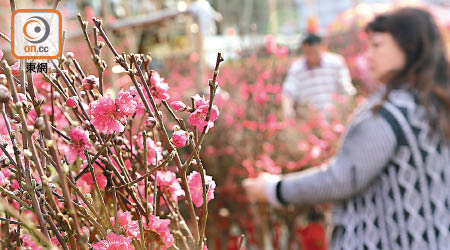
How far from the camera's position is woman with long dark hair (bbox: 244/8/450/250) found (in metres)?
1.44

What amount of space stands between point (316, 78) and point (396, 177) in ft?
9.84

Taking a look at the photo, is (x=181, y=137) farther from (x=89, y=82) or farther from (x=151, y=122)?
(x=89, y=82)

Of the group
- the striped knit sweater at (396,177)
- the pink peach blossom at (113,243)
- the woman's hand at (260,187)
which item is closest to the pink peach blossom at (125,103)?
the pink peach blossom at (113,243)

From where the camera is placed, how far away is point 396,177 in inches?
57.8

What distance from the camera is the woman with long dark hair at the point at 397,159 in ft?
4.74

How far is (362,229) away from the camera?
→ 1.53 m

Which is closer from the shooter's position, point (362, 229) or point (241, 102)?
point (362, 229)

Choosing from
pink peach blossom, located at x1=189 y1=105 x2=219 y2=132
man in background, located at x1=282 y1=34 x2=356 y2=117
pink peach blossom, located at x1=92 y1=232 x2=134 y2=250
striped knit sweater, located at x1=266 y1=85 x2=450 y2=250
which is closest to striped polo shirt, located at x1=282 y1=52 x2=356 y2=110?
man in background, located at x1=282 y1=34 x2=356 y2=117

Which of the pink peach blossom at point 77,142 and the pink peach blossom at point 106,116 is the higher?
the pink peach blossom at point 106,116

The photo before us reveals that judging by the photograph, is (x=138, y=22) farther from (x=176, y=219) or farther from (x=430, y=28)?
(x=176, y=219)

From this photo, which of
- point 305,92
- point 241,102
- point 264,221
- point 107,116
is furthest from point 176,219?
point 305,92

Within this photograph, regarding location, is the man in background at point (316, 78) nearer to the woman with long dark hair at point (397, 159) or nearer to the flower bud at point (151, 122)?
the woman with long dark hair at point (397, 159)

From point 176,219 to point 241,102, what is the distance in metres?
2.73

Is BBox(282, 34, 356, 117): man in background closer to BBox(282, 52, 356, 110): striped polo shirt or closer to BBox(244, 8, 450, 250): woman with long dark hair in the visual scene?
BBox(282, 52, 356, 110): striped polo shirt
